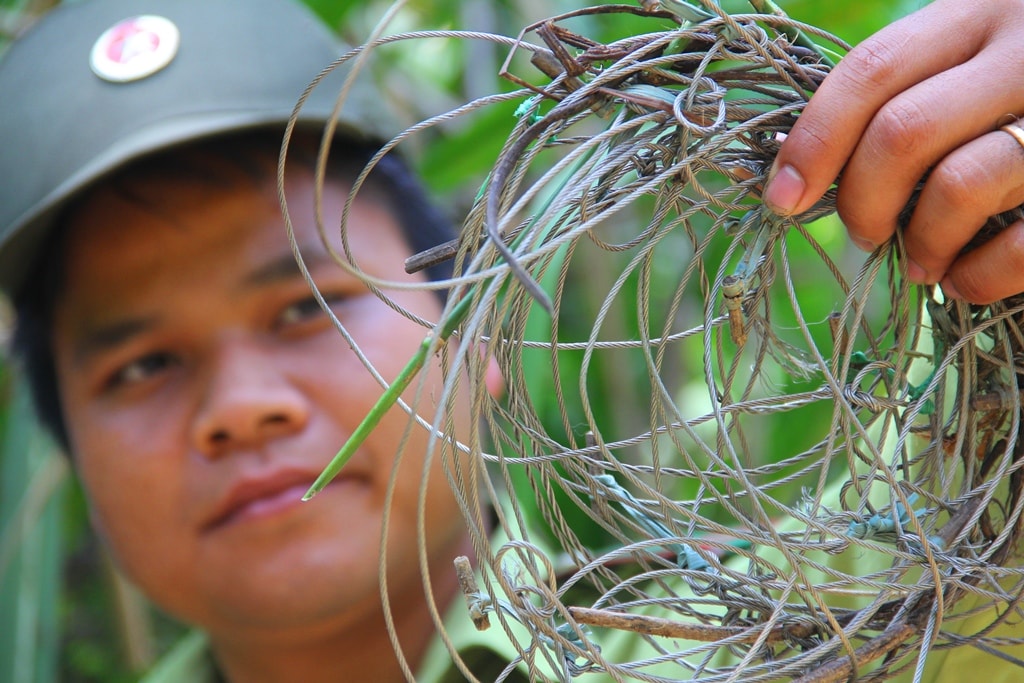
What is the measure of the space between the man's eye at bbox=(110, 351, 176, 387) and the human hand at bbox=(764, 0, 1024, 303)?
44 centimetres

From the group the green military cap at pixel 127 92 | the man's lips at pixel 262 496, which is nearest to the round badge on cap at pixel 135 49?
the green military cap at pixel 127 92

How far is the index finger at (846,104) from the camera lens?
11.7 inches

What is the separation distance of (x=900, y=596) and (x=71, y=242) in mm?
548

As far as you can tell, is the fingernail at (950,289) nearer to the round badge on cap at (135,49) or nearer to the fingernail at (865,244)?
the fingernail at (865,244)

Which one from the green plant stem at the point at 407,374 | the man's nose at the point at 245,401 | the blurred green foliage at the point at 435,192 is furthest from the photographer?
the blurred green foliage at the point at 435,192

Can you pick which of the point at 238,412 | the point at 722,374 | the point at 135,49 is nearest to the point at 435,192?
the point at 135,49

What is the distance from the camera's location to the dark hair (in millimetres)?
641

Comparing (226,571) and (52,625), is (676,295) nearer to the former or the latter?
(226,571)

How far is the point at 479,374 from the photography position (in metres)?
0.32

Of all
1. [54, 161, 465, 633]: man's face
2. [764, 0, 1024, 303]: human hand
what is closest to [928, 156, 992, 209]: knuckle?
[764, 0, 1024, 303]: human hand

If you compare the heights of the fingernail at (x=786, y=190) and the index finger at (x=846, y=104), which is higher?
the index finger at (x=846, y=104)

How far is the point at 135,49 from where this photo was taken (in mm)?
661

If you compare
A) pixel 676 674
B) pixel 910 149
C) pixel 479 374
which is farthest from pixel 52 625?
pixel 910 149

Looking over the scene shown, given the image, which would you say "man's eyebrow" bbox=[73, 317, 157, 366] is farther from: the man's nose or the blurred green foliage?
the blurred green foliage
